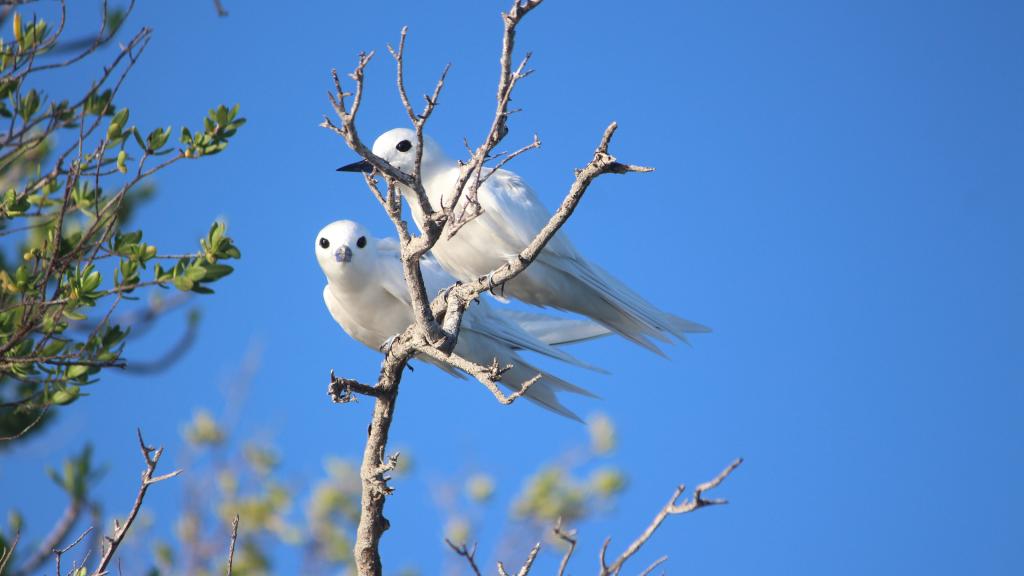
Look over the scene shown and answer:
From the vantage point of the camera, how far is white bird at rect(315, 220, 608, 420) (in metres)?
5.99

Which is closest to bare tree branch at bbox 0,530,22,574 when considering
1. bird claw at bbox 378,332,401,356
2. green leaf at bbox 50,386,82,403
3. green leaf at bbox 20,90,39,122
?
green leaf at bbox 50,386,82,403

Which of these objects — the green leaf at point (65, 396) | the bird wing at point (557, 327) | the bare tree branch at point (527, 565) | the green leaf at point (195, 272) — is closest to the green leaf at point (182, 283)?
the green leaf at point (195, 272)

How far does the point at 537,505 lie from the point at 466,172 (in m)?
5.32

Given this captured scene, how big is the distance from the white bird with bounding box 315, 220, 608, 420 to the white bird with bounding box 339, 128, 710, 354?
0.23 m

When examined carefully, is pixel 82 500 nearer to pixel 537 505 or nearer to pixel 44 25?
pixel 44 25

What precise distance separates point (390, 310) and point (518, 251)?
0.81m

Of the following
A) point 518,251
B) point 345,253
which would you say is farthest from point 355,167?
point 518,251

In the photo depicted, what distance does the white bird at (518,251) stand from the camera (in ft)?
19.8

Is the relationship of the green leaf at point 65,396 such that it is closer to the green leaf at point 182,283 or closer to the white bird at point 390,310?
the green leaf at point 182,283

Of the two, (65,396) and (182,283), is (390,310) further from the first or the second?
(65,396)

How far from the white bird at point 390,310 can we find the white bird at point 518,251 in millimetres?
228

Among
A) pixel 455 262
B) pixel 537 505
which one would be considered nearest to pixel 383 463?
pixel 455 262

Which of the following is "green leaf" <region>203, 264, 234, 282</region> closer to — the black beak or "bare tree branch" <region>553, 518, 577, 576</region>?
"bare tree branch" <region>553, 518, 577, 576</region>

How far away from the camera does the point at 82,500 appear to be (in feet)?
11.1
